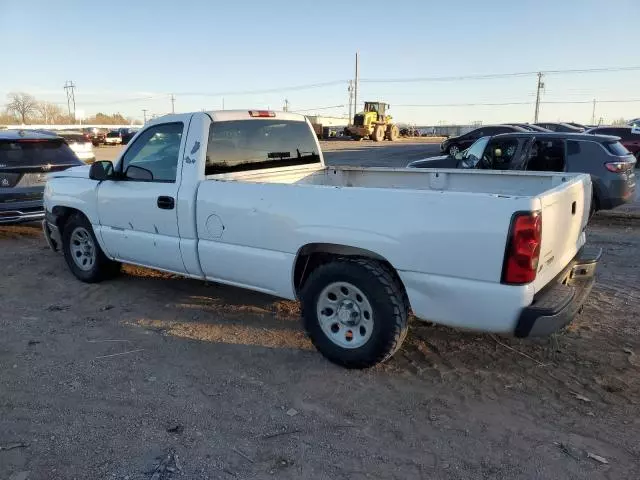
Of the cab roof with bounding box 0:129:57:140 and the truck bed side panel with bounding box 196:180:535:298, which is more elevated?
the cab roof with bounding box 0:129:57:140

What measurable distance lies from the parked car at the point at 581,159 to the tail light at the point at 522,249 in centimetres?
661

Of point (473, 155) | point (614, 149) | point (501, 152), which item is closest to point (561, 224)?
point (501, 152)

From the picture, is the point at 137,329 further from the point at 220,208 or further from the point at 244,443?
the point at 244,443

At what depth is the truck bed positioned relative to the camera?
14.9 feet

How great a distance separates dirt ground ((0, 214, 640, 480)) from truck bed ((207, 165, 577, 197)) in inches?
50.9

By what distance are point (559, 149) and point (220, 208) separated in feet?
23.1

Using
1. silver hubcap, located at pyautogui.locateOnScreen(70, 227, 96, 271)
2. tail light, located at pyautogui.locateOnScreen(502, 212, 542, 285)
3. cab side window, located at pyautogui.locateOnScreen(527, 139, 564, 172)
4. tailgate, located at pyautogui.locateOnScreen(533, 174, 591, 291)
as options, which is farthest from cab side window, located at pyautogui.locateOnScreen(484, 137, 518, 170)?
silver hubcap, located at pyautogui.locateOnScreen(70, 227, 96, 271)

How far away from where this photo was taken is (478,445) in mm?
2947

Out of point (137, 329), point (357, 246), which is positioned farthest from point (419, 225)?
point (137, 329)

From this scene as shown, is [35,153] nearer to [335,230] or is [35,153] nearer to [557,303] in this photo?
[335,230]

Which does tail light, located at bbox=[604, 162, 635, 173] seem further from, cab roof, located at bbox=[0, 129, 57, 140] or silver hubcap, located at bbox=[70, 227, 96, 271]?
cab roof, located at bbox=[0, 129, 57, 140]

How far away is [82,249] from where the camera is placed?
6.00m

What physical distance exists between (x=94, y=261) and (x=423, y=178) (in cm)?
377

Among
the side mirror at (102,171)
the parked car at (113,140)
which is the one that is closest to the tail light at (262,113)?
the side mirror at (102,171)
